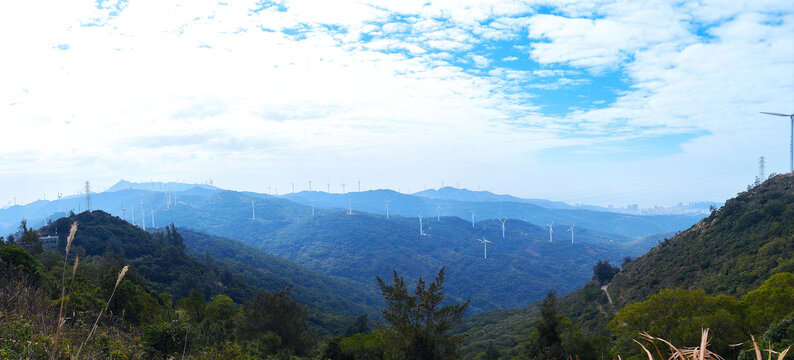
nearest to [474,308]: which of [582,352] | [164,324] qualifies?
[582,352]

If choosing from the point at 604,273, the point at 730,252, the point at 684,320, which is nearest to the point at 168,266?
the point at 684,320

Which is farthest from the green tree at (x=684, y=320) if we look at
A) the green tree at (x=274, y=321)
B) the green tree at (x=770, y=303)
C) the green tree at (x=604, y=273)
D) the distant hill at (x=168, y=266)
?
the green tree at (x=604, y=273)

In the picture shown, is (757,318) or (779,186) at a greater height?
(779,186)

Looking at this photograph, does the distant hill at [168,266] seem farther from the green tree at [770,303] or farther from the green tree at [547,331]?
the green tree at [770,303]

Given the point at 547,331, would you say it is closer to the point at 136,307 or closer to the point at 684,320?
the point at 684,320

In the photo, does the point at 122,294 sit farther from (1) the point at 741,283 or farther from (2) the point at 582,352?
(1) the point at 741,283
